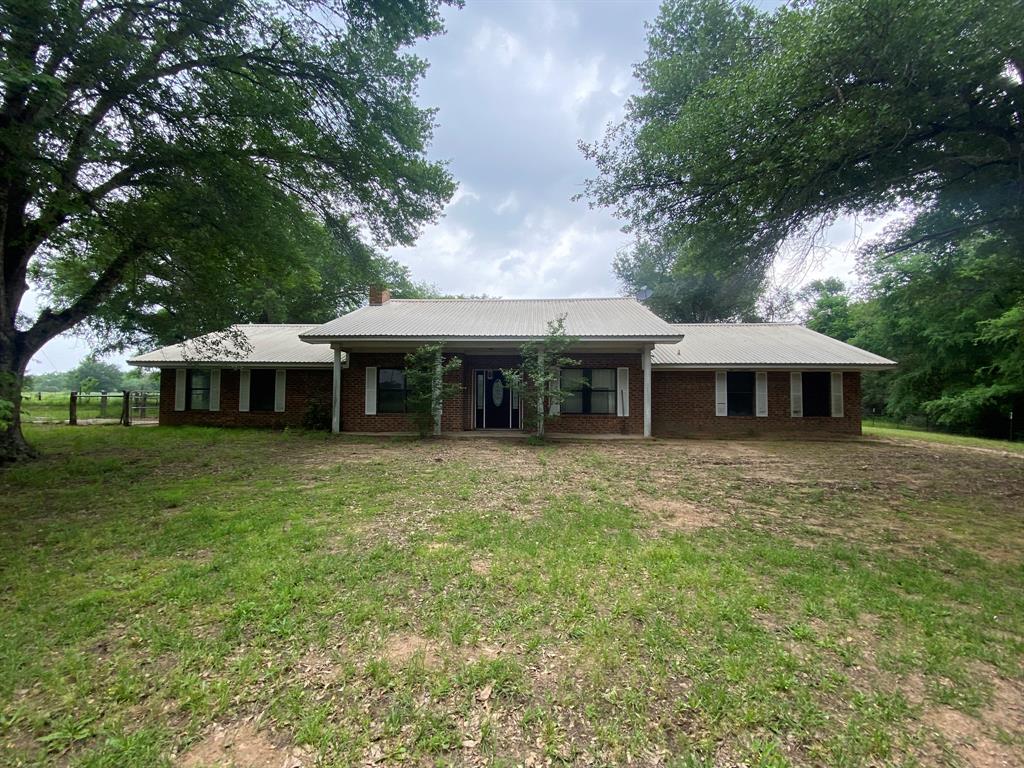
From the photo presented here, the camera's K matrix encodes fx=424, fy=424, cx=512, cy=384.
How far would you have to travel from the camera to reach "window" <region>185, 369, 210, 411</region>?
14656 mm

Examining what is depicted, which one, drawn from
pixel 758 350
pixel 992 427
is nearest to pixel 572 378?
pixel 758 350

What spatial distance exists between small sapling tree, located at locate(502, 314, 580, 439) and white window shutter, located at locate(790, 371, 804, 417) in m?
7.59

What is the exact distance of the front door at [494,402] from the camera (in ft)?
43.3

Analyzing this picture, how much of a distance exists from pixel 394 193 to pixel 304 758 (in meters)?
9.68

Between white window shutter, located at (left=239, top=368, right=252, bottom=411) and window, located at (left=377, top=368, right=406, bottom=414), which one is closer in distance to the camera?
window, located at (left=377, top=368, right=406, bottom=414)

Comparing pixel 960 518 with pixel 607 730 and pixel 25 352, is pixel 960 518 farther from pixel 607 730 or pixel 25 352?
pixel 25 352

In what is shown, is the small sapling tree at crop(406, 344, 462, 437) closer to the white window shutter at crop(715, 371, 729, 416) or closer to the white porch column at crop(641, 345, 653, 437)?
the white porch column at crop(641, 345, 653, 437)

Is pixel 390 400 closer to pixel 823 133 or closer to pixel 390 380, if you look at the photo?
pixel 390 380

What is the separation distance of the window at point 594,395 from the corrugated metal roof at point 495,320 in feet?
4.52

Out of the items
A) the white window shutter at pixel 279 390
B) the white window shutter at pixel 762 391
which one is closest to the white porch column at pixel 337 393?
the white window shutter at pixel 279 390

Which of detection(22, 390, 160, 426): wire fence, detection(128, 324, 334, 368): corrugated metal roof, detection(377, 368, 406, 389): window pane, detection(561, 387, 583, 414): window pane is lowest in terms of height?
detection(22, 390, 160, 426): wire fence

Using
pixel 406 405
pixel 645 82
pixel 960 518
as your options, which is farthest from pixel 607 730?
pixel 406 405

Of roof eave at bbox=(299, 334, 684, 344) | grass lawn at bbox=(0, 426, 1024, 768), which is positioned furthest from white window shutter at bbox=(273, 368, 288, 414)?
grass lawn at bbox=(0, 426, 1024, 768)

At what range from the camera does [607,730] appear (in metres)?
1.98
